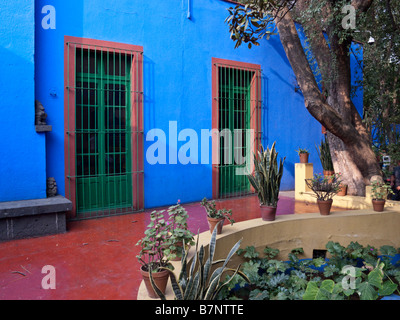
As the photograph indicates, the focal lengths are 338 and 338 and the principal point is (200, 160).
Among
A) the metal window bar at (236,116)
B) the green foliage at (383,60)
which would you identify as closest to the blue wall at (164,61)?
the metal window bar at (236,116)

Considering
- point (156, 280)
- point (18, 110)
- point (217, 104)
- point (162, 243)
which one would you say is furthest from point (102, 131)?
point (156, 280)

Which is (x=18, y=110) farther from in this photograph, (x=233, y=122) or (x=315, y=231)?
(x=315, y=231)

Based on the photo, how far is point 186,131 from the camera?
21.3 feet

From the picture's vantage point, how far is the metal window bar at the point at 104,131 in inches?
210

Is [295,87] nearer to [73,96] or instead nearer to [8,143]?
[73,96]

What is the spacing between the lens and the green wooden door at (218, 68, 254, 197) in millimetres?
7102

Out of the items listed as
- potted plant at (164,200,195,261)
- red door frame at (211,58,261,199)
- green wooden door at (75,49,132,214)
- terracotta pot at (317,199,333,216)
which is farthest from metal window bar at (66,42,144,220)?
terracotta pot at (317,199,333,216)

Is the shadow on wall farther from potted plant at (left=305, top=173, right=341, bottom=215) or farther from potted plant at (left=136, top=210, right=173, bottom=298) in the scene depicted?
potted plant at (left=305, top=173, right=341, bottom=215)

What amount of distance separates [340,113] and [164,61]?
133 inches

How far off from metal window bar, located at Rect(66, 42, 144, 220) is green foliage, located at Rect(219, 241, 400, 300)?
9.28 ft

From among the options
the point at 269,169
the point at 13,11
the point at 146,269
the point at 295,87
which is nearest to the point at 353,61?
the point at 295,87

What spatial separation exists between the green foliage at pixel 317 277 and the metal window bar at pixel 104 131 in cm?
283

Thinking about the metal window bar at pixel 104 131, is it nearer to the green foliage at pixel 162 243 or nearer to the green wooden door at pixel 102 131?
the green wooden door at pixel 102 131
